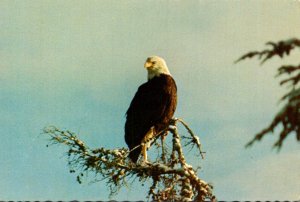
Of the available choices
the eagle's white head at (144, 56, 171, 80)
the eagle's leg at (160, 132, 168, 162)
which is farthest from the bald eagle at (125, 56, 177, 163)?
the eagle's leg at (160, 132, 168, 162)

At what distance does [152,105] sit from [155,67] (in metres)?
0.74

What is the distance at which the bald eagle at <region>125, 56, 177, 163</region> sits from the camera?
27.0 feet

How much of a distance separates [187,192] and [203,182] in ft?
0.94

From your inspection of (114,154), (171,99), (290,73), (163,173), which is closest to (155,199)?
(163,173)

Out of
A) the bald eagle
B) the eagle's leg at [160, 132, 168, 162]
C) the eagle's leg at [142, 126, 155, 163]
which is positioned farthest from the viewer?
the bald eagle

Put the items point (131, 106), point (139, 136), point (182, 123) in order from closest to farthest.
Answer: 1. point (182, 123)
2. point (139, 136)
3. point (131, 106)

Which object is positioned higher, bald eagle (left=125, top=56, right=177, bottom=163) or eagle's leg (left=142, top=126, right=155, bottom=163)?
bald eagle (left=125, top=56, right=177, bottom=163)

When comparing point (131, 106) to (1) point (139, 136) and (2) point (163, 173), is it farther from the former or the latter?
(2) point (163, 173)

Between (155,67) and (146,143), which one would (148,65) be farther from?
(146,143)

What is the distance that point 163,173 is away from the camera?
6.14 m

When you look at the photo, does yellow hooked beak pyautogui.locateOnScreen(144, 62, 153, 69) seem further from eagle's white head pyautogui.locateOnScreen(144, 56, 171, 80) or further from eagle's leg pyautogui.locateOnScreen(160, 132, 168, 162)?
eagle's leg pyautogui.locateOnScreen(160, 132, 168, 162)

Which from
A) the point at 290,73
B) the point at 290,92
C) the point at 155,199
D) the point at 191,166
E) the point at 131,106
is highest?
the point at 131,106

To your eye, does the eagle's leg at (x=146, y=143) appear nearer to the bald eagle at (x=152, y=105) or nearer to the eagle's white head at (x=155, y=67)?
the bald eagle at (x=152, y=105)

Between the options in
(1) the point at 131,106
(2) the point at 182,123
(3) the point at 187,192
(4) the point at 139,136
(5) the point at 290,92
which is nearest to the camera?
(5) the point at 290,92
